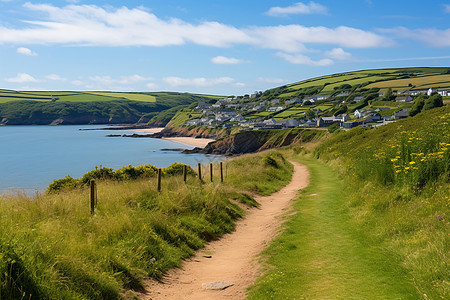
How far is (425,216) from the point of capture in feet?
30.6

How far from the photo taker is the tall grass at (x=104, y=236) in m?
5.88

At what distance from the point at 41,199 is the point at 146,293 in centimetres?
494

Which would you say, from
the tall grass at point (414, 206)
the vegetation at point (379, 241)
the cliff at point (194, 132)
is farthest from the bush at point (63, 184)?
the cliff at point (194, 132)

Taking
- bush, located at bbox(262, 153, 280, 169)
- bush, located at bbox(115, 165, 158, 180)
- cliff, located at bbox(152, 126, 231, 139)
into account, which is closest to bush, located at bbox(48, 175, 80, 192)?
bush, located at bbox(115, 165, 158, 180)

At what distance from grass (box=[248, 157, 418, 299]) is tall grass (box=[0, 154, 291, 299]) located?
110 inches

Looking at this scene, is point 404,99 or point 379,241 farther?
point 404,99

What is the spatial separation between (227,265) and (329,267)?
9.91 feet

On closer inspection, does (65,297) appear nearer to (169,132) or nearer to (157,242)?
(157,242)

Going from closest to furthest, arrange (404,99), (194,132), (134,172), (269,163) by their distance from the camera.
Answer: (134,172)
(269,163)
(404,99)
(194,132)

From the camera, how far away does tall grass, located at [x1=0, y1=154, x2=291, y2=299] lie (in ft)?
19.3

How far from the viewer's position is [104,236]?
29.6 feet

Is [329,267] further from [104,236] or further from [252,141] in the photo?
[252,141]

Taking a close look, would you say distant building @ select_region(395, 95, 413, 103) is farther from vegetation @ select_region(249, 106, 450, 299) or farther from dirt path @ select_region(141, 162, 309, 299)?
dirt path @ select_region(141, 162, 309, 299)

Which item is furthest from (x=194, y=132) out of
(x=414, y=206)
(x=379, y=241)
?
(x=379, y=241)
